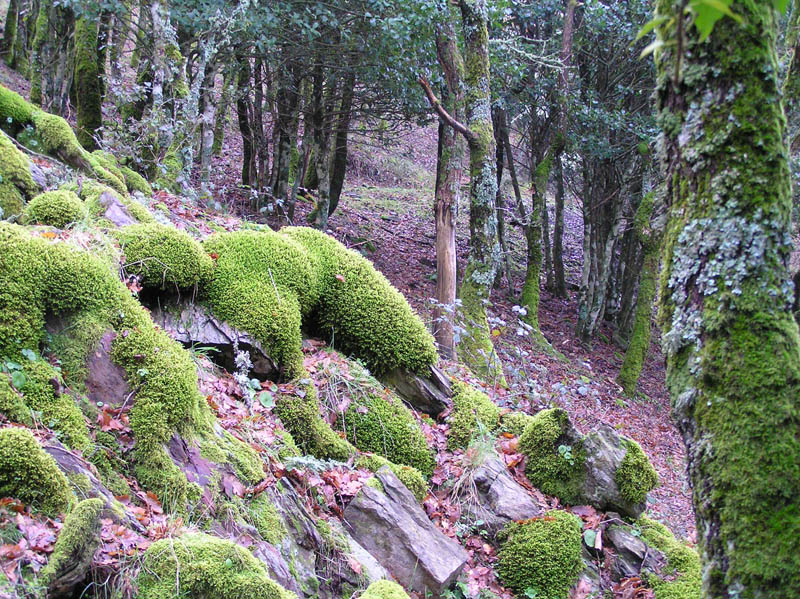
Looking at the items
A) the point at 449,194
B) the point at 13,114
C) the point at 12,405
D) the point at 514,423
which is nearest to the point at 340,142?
the point at 449,194

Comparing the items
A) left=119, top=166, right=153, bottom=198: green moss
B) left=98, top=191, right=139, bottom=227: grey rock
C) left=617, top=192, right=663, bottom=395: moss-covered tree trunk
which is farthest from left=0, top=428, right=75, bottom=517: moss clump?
left=617, top=192, right=663, bottom=395: moss-covered tree trunk

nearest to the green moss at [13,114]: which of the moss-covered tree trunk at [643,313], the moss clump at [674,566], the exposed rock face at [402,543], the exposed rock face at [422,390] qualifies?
the exposed rock face at [422,390]

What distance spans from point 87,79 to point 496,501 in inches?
414

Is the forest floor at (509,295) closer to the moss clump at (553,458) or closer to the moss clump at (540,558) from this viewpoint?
the moss clump at (553,458)

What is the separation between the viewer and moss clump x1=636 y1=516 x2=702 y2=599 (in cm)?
499

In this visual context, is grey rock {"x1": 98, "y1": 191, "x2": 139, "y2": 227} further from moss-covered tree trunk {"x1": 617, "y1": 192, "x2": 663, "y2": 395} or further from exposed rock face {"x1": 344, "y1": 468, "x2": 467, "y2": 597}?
moss-covered tree trunk {"x1": 617, "y1": 192, "x2": 663, "y2": 395}

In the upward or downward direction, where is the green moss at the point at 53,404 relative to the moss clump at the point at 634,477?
upward

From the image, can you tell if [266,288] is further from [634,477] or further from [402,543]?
[634,477]

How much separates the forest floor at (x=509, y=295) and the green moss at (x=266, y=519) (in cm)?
384

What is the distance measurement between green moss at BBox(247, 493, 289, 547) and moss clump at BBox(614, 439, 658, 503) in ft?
10.7

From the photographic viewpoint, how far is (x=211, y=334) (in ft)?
16.7

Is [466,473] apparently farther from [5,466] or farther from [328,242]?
[5,466]

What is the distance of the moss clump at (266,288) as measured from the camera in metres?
5.26

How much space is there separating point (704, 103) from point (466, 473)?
386cm
